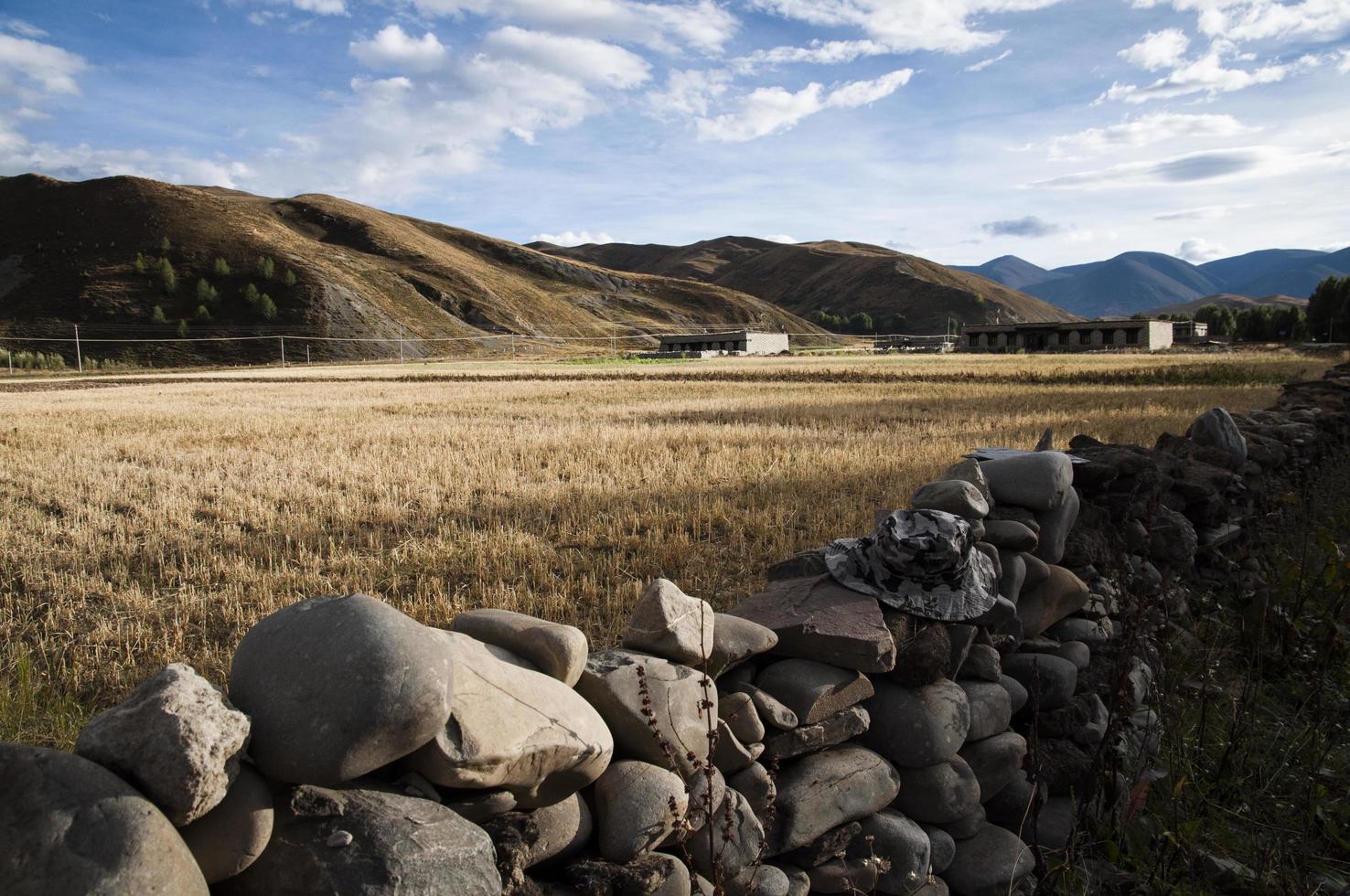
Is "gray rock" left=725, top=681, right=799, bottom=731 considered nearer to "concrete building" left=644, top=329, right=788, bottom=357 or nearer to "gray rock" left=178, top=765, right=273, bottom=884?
"gray rock" left=178, top=765, right=273, bottom=884

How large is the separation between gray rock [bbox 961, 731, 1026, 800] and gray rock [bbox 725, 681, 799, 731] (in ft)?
4.25

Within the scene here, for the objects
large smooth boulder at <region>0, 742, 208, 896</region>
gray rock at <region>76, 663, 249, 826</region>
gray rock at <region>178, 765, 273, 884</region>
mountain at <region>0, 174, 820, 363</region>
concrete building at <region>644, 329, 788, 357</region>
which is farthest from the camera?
mountain at <region>0, 174, 820, 363</region>

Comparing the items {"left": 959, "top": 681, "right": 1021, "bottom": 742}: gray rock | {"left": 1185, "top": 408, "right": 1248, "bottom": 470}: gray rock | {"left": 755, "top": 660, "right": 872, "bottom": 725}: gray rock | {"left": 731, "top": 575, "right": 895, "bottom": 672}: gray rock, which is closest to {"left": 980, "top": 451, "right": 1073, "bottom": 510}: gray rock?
{"left": 959, "top": 681, "right": 1021, "bottom": 742}: gray rock

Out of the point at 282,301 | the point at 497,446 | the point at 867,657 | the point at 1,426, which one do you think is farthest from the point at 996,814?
the point at 282,301

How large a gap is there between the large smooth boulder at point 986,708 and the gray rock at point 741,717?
56.1 inches

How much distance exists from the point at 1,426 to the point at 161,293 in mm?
100849

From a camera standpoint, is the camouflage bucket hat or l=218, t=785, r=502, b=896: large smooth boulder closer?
l=218, t=785, r=502, b=896: large smooth boulder

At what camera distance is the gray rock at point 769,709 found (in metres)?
3.26

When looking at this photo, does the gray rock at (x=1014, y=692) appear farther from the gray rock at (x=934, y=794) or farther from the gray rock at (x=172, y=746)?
the gray rock at (x=172, y=746)

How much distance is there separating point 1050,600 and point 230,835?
4.76 m

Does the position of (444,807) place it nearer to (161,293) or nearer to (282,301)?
(282,301)

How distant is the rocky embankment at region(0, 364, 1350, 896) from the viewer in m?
1.93

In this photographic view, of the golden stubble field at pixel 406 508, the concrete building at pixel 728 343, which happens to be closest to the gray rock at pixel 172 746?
the golden stubble field at pixel 406 508

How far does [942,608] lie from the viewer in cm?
399
